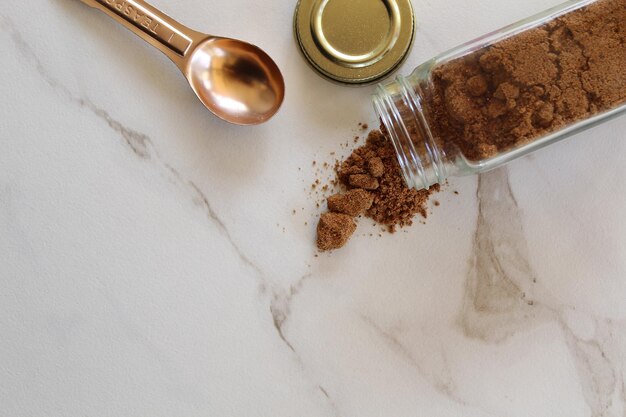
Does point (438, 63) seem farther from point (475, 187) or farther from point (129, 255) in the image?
point (129, 255)

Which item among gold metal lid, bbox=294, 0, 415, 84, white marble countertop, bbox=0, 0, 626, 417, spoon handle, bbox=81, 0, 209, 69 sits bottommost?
white marble countertop, bbox=0, 0, 626, 417

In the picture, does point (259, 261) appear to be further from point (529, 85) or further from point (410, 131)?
point (529, 85)

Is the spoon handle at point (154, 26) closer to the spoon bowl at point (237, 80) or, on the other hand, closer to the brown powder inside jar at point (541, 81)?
the spoon bowl at point (237, 80)

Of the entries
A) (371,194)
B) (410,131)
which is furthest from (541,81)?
(371,194)

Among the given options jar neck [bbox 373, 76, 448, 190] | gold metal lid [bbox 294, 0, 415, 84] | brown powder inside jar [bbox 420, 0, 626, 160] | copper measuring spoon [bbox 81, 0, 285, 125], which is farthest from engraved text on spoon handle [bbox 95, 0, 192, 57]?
brown powder inside jar [bbox 420, 0, 626, 160]

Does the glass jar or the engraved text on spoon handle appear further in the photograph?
the engraved text on spoon handle

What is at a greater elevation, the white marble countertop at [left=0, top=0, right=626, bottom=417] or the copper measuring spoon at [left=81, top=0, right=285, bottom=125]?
the copper measuring spoon at [left=81, top=0, right=285, bottom=125]

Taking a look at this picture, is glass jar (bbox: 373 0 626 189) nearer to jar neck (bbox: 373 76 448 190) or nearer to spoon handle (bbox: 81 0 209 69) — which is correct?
jar neck (bbox: 373 76 448 190)

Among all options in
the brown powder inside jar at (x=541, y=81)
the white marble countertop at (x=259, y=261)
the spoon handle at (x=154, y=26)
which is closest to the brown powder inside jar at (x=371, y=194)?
the white marble countertop at (x=259, y=261)
